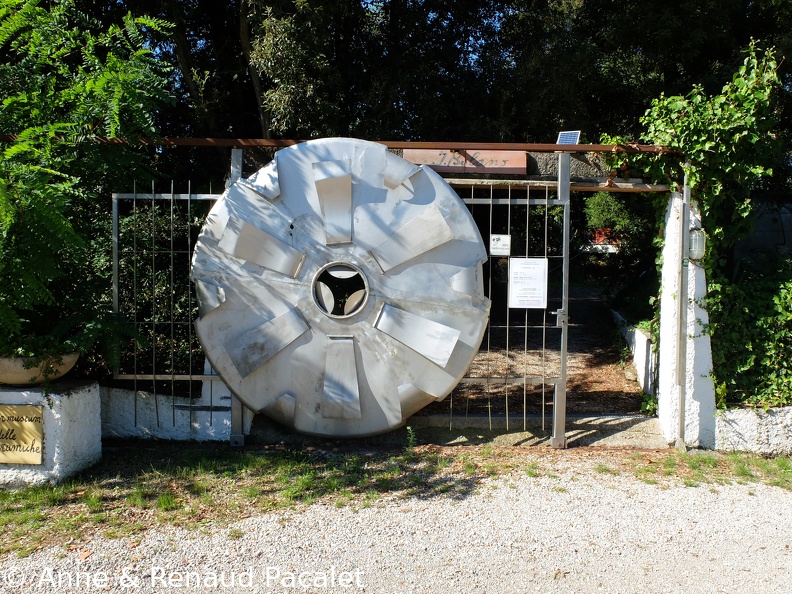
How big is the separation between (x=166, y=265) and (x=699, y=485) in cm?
494

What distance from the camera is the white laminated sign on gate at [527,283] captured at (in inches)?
228

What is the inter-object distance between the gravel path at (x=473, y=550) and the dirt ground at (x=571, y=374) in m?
1.25

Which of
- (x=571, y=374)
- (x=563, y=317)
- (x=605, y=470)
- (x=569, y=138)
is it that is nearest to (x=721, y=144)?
(x=569, y=138)

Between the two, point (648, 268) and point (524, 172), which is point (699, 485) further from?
point (648, 268)

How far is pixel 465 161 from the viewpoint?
229 inches

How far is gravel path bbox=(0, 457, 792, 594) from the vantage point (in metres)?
3.65

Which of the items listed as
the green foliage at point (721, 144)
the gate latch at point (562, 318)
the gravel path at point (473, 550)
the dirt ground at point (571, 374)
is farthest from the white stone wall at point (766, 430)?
the gate latch at point (562, 318)

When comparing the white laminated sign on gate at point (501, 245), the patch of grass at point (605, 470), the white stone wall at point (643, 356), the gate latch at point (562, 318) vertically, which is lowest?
the patch of grass at point (605, 470)

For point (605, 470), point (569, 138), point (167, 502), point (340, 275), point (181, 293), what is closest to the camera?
point (167, 502)

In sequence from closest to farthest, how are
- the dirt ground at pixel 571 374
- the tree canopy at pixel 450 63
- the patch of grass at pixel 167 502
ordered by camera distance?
1. the patch of grass at pixel 167 502
2. the dirt ground at pixel 571 374
3. the tree canopy at pixel 450 63

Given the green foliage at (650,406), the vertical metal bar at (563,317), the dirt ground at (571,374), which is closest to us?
the vertical metal bar at (563,317)

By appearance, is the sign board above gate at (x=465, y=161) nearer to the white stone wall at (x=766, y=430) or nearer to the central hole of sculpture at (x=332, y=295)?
the central hole of sculpture at (x=332, y=295)

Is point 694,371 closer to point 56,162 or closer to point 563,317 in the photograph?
point 563,317

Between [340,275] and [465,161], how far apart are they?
1441 millimetres
